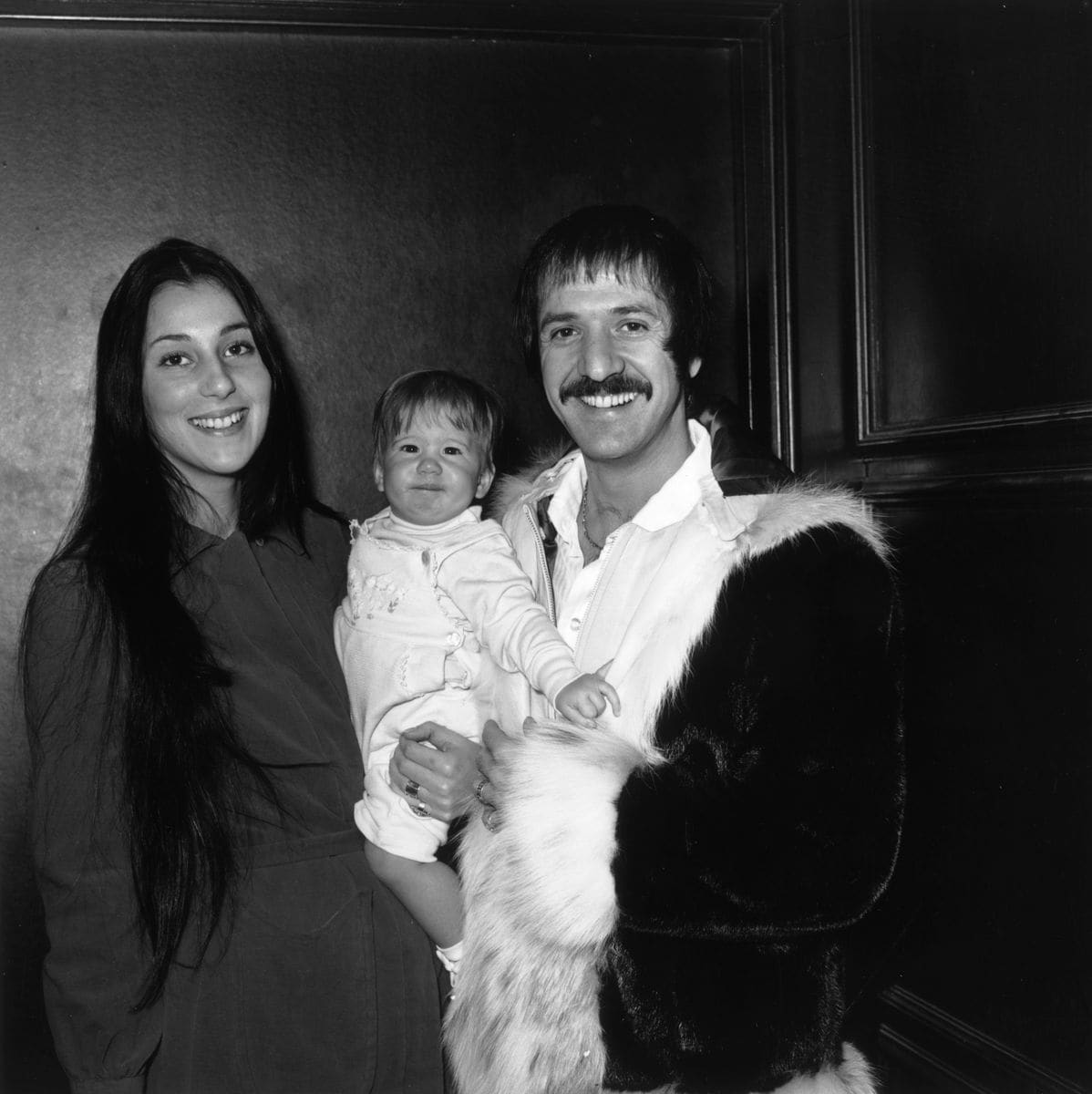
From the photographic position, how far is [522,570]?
180 centimetres

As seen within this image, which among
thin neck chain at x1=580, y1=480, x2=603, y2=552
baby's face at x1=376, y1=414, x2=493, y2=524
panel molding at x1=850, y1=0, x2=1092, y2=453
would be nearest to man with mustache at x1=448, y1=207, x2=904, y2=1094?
thin neck chain at x1=580, y1=480, x2=603, y2=552

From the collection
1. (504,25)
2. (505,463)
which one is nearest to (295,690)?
(505,463)

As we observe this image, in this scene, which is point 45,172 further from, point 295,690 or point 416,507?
point 295,690

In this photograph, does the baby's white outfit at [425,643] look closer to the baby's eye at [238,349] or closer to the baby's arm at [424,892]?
the baby's arm at [424,892]

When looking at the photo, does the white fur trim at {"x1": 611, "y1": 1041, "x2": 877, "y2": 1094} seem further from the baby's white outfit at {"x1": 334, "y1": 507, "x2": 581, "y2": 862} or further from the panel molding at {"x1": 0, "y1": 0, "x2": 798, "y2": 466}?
the panel molding at {"x1": 0, "y1": 0, "x2": 798, "y2": 466}

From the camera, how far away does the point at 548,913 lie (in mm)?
1465

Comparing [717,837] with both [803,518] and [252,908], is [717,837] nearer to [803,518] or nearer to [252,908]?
[803,518]

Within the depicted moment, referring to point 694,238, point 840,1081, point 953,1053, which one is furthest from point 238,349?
point 953,1053

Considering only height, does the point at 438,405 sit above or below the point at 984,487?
above

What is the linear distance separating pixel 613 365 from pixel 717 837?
78 cm

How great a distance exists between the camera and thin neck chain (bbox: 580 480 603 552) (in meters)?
1.90

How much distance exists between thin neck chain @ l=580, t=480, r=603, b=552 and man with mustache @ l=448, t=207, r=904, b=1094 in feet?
0.82

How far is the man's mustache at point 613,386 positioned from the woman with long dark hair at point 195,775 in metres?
0.58

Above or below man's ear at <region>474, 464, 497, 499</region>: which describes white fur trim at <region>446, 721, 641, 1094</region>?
below
